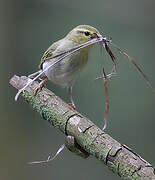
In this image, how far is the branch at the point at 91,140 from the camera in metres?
1.99

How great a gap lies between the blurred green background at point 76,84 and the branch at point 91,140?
248 centimetres

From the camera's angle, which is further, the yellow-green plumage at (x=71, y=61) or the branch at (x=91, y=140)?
the yellow-green plumage at (x=71, y=61)

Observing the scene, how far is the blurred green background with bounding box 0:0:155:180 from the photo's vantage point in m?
5.22

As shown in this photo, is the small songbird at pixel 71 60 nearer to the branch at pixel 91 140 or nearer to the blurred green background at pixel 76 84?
the branch at pixel 91 140

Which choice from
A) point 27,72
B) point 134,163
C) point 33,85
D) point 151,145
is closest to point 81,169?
point 151,145

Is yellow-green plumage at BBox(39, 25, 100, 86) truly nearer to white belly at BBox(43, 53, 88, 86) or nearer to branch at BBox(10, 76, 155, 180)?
white belly at BBox(43, 53, 88, 86)

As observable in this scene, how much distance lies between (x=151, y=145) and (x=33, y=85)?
109 inches

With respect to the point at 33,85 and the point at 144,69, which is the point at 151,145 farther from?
the point at 33,85

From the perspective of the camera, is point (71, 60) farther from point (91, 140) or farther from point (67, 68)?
point (91, 140)

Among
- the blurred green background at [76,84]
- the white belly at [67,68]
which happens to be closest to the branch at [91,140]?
the white belly at [67,68]

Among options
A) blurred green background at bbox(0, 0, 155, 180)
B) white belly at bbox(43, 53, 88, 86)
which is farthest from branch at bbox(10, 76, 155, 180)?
blurred green background at bbox(0, 0, 155, 180)

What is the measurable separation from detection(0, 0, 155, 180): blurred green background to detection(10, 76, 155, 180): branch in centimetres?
248

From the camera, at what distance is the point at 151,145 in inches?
202

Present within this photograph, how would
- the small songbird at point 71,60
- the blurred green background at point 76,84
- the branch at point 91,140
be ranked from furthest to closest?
the blurred green background at point 76,84 → the small songbird at point 71,60 → the branch at point 91,140
